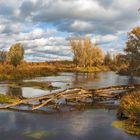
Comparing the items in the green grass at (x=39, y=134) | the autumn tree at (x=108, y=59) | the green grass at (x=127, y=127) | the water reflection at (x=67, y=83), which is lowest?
the green grass at (x=39, y=134)

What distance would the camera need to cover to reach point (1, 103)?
2655cm

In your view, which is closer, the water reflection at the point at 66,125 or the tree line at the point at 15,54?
the water reflection at the point at 66,125

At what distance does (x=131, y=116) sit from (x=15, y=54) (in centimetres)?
8008

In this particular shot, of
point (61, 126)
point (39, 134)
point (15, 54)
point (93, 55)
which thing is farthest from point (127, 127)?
point (93, 55)

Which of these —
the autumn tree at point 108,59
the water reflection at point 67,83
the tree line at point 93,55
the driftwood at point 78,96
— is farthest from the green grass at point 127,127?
the autumn tree at point 108,59

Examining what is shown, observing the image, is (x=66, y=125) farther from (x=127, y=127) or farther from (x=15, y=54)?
(x=15, y=54)

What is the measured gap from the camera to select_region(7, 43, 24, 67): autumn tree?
9446 centimetres

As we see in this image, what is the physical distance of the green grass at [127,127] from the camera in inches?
705

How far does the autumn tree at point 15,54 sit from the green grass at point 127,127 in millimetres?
75407

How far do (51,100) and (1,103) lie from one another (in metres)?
4.26

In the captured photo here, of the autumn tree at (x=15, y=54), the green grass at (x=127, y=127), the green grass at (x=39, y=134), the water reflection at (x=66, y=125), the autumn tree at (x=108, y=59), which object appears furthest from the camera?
the autumn tree at (x=108, y=59)

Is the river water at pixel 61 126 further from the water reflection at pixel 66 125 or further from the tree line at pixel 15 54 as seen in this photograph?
the tree line at pixel 15 54

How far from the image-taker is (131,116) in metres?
19.0

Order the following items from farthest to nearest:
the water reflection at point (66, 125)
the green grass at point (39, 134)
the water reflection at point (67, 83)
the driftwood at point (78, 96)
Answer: the water reflection at point (67, 83) → the driftwood at point (78, 96) → the water reflection at point (66, 125) → the green grass at point (39, 134)
